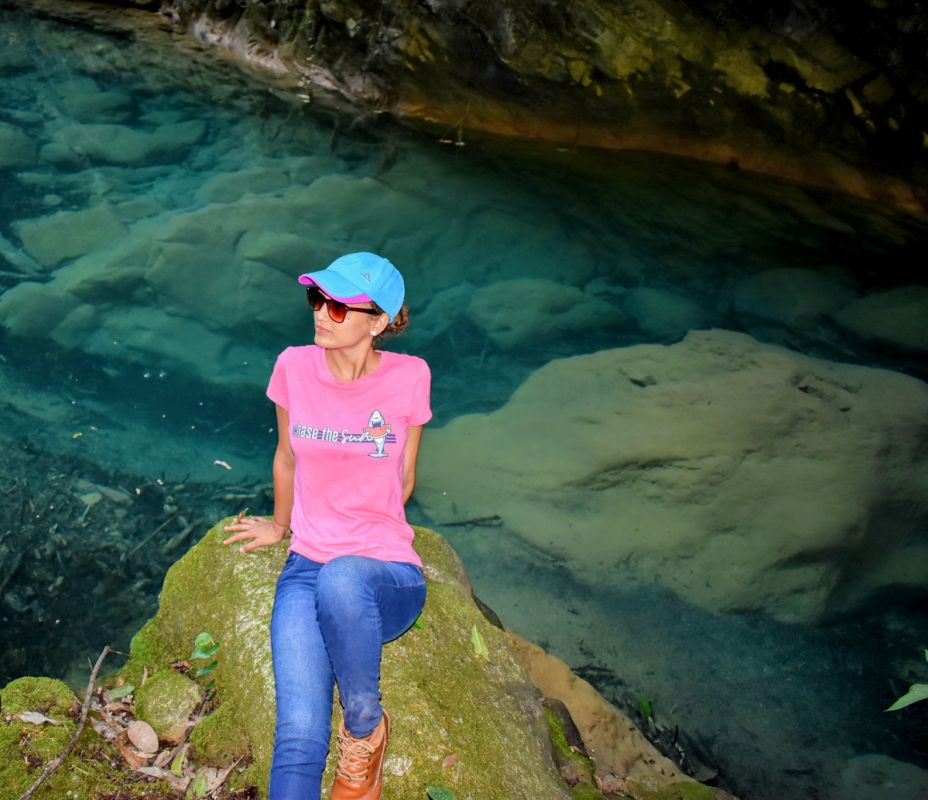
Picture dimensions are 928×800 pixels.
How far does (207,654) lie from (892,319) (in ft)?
21.0

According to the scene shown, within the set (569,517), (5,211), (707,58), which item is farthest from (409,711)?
(707,58)

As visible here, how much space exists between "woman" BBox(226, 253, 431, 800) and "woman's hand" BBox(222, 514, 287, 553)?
6.1 inches

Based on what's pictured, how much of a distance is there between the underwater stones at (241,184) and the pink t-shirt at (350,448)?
17.8 ft

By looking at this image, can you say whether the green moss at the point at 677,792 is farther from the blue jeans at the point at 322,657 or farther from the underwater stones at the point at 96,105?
the underwater stones at the point at 96,105

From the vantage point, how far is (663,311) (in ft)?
23.0

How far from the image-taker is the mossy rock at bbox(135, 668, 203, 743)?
2.63m

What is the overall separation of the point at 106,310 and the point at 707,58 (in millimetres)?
6648

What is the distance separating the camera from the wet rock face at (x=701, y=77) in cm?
878

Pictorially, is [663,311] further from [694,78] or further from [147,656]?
[147,656]

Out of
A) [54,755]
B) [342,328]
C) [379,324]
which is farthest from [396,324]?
[54,755]

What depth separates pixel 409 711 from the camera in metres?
2.46

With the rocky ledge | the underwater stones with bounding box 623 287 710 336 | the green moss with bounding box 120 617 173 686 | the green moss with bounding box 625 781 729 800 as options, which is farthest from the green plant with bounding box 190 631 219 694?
the rocky ledge

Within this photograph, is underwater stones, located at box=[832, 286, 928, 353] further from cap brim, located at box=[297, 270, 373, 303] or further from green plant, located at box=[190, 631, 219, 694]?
green plant, located at box=[190, 631, 219, 694]

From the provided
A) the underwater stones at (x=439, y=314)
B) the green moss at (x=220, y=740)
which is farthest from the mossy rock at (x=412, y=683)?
the underwater stones at (x=439, y=314)
